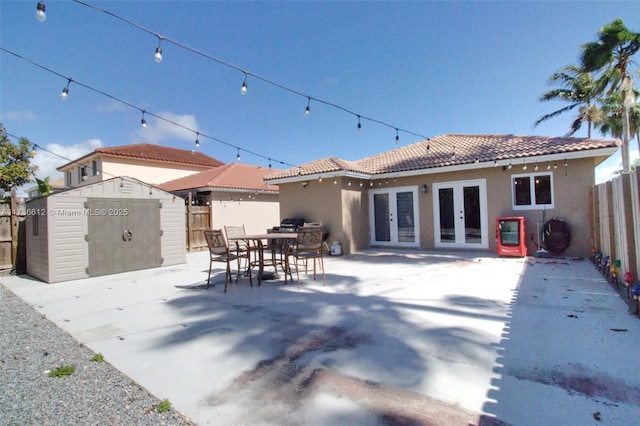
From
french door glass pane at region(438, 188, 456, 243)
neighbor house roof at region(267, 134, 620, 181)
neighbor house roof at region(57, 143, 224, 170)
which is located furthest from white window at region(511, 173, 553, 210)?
neighbor house roof at region(57, 143, 224, 170)

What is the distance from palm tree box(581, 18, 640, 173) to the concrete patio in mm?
11999

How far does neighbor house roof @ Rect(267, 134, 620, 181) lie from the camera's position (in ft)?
29.5

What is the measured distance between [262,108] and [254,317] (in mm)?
11599

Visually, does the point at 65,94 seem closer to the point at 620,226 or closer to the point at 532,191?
the point at 620,226

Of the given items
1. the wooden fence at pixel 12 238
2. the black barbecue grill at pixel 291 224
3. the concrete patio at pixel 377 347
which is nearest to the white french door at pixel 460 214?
the concrete patio at pixel 377 347

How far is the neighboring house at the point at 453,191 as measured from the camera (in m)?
9.06

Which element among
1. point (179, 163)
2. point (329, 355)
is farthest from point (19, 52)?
point (179, 163)

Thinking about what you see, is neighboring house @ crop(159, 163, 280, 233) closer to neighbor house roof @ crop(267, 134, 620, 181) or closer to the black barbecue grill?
neighbor house roof @ crop(267, 134, 620, 181)

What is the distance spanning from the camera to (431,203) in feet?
37.1

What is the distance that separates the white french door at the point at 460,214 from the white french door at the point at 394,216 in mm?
779

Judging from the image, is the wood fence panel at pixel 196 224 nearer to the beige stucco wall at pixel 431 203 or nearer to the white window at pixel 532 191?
the beige stucco wall at pixel 431 203

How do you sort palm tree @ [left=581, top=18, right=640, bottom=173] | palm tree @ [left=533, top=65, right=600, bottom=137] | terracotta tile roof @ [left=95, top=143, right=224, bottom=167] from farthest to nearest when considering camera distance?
terracotta tile roof @ [left=95, top=143, right=224, bottom=167] → palm tree @ [left=533, top=65, right=600, bottom=137] → palm tree @ [left=581, top=18, right=640, bottom=173]

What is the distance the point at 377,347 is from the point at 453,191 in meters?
8.72

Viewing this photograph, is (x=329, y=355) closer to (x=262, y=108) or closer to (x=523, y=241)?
(x=523, y=241)
